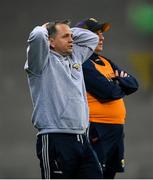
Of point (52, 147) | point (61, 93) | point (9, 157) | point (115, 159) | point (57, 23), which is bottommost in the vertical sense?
point (9, 157)

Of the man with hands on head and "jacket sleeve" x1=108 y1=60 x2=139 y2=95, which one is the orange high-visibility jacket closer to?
"jacket sleeve" x1=108 y1=60 x2=139 y2=95

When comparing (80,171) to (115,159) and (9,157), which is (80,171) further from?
(9,157)

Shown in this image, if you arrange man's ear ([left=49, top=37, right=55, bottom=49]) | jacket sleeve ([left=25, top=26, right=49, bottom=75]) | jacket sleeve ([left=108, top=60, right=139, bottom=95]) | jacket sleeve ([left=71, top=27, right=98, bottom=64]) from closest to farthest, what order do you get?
jacket sleeve ([left=25, top=26, right=49, bottom=75]) → man's ear ([left=49, top=37, right=55, bottom=49]) → jacket sleeve ([left=71, top=27, right=98, bottom=64]) → jacket sleeve ([left=108, top=60, right=139, bottom=95])

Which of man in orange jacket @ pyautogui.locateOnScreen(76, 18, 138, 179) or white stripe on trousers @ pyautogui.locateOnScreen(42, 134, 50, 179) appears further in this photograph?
man in orange jacket @ pyautogui.locateOnScreen(76, 18, 138, 179)

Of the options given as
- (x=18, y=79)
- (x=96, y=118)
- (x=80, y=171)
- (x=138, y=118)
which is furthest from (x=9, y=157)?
(x=80, y=171)

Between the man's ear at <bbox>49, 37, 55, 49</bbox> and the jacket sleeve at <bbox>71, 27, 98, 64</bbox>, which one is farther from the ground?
the man's ear at <bbox>49, 37, 55, 49</bbox>

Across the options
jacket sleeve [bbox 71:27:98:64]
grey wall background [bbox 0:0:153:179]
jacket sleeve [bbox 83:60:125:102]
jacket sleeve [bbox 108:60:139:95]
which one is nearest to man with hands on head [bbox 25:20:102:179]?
jacket sleeve [bbox 71:27:98:64]

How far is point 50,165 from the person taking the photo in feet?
16.0

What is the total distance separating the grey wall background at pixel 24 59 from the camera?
7352 millimetres

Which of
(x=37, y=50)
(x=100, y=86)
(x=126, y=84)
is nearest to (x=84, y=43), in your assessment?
(x=100, y=86)

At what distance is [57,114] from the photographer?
15.9 ft

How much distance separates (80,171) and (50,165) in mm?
203

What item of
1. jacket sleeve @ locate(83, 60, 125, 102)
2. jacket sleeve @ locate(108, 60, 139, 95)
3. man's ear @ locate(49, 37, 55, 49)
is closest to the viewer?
man's ear @ locate(49, 37, 55, 49)

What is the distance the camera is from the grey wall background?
7.35 m
